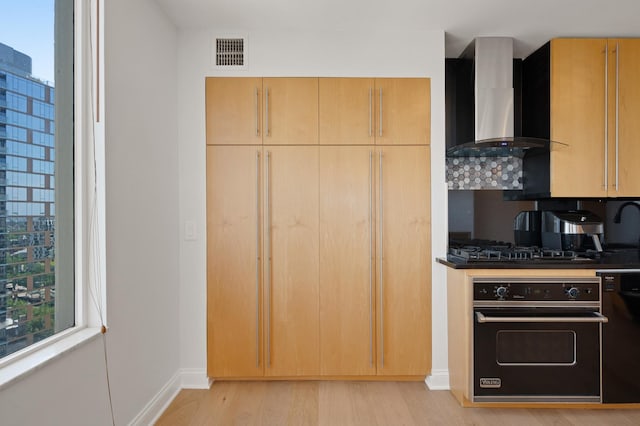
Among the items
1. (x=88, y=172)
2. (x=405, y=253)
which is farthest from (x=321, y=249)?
(x=88, y=172)

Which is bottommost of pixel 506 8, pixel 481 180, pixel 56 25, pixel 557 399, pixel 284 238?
pixel 557 399

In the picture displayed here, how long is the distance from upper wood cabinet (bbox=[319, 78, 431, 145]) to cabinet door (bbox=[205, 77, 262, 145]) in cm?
47

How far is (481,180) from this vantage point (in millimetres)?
3090

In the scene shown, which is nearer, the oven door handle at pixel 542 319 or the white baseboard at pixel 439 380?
the oven door handle at pixel 542 319

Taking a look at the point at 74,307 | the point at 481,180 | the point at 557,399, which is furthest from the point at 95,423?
the point at 481,180

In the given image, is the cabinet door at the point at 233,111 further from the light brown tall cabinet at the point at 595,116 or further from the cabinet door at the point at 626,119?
the cabinet door at the point at 626,119

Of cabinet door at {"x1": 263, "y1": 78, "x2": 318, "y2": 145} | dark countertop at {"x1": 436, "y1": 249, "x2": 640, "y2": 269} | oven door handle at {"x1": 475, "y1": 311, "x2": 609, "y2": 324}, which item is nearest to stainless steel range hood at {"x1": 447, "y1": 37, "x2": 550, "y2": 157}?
dark countertop at {"x1": 436, "y1": 249, "x2": 640, "y2": 269}

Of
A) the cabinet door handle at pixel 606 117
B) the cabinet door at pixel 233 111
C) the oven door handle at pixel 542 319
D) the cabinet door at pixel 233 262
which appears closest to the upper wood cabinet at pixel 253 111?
the cabinet door at pixel 233 111

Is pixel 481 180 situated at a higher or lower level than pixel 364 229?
higher

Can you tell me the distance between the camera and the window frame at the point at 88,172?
1771 mm

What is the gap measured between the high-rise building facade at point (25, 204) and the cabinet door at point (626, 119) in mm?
3426

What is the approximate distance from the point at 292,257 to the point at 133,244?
1062 millimetres

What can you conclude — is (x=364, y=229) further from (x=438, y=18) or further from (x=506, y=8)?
(x=506, y=8)

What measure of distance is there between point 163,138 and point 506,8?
2.37 meters
